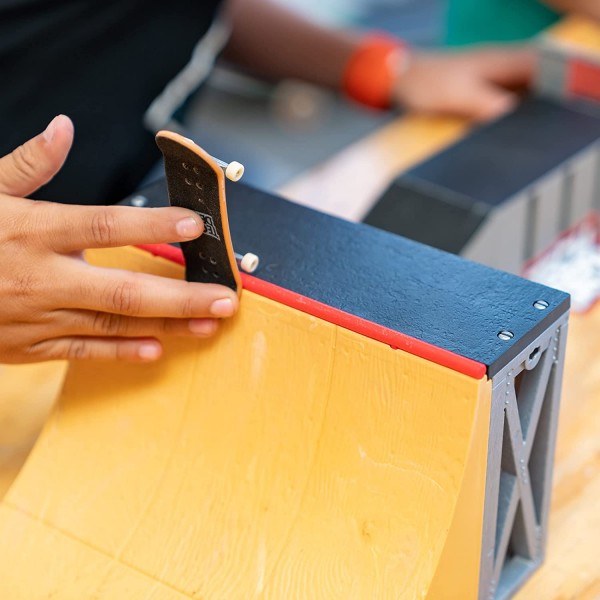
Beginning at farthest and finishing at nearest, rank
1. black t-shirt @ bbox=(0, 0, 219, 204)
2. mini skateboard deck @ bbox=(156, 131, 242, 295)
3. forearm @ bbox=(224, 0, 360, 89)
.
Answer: forearm @ bbox=(224, 0, 360, 89) < black t-shirt @ bbox=(0, 0, 219, 204) < mini skateboard deck @ bbox=(156, 131, 242, 295)

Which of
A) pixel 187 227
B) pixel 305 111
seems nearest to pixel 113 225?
pixel 187 227

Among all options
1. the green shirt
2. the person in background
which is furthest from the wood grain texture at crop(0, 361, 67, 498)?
the green shirt

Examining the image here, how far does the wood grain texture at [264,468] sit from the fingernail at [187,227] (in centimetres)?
10

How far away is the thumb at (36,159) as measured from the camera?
0.87m

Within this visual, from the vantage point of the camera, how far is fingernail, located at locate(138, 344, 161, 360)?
0.94m

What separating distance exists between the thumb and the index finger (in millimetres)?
57

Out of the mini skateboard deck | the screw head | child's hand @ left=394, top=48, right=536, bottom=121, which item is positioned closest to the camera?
the mini skateboard deck

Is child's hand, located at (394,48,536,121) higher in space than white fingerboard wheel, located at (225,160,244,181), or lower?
higher

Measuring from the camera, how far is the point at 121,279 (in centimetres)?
86

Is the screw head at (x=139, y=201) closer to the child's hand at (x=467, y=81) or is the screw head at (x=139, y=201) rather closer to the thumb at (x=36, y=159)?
the thumb at (x=36, y=159)

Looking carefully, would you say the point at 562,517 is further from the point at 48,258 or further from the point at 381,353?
the point at 48,258

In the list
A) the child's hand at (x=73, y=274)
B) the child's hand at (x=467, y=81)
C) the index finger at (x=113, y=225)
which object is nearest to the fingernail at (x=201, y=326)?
the child's hand at (x=73, y=274)

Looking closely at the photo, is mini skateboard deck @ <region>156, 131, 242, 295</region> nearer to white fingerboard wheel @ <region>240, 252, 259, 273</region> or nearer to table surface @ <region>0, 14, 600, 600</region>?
white fingerboard wheel @ <region>240, 252, 259, 273</region>

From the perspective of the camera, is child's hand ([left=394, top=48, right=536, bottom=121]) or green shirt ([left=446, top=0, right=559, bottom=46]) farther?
green shirt ([left=446, top=0, right=559, bottom=46])
